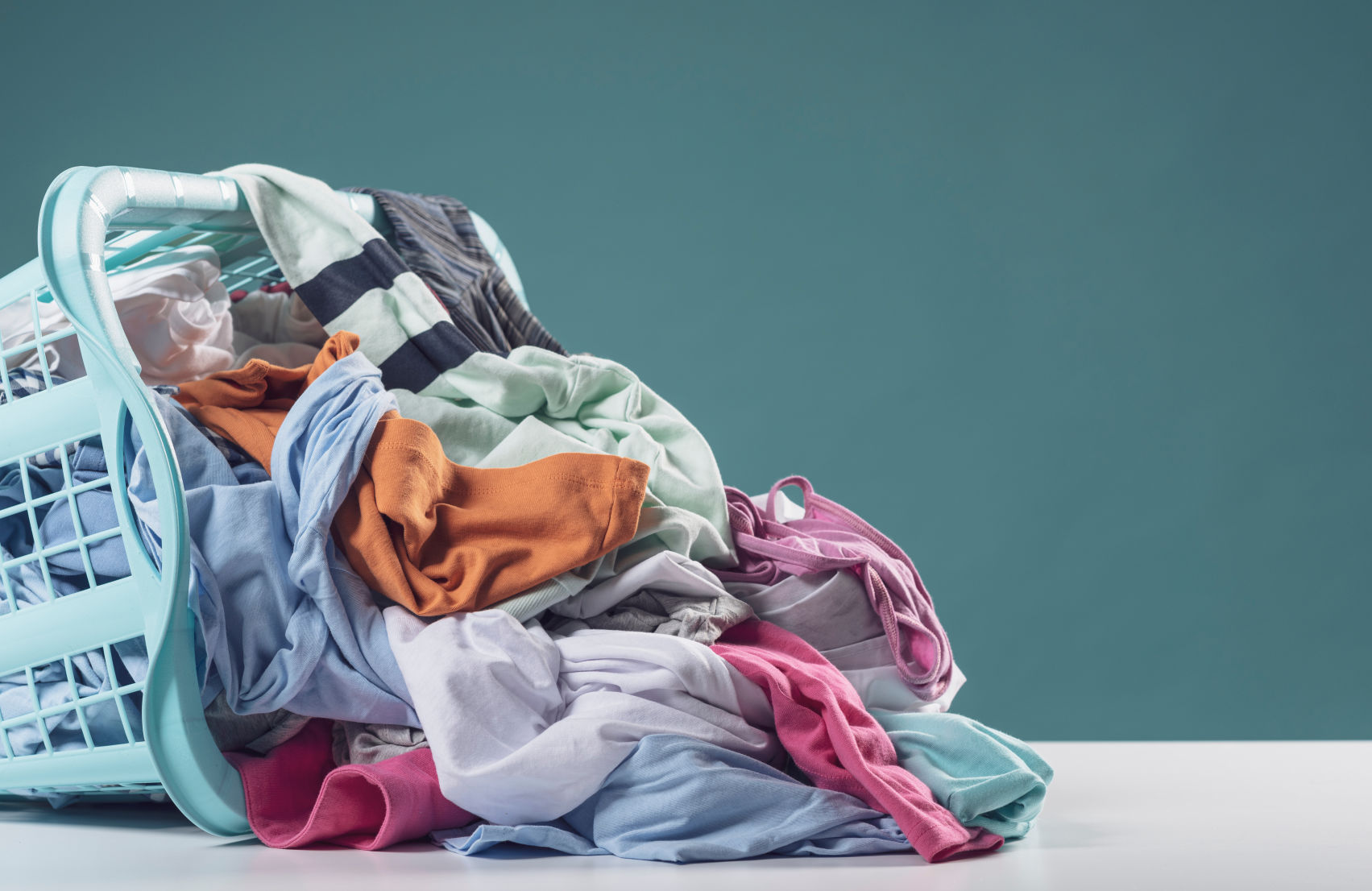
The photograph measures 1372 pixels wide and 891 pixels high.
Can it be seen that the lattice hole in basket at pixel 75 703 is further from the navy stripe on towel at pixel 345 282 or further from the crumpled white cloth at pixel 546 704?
the navy stripe on towel at pixel 345 282

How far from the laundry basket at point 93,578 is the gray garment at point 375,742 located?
93 mm

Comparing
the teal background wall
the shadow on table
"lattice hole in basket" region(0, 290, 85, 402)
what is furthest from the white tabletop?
the teal background wall

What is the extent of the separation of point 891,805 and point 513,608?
1.13 ft

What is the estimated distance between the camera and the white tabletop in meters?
0.80

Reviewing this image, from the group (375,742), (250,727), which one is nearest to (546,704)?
(375,742)

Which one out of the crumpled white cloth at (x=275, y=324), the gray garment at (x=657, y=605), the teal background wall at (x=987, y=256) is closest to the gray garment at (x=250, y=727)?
the gray garment at (x=657, y=605)

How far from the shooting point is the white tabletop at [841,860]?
0.80 meters

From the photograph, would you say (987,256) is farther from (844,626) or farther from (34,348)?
(34,348)

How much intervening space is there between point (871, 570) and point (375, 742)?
476 mm

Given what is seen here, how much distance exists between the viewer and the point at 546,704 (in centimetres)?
93

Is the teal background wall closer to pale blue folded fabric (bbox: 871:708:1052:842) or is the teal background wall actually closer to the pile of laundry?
the pile of laundry

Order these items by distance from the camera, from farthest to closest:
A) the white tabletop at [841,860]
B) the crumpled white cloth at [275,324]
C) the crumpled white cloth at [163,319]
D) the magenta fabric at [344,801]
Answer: the crumpled white cloth at [275,324]
the crumpled white cloth at [163,319]
the magenta fabric at [344,801]
the white tabletop at [841,860]

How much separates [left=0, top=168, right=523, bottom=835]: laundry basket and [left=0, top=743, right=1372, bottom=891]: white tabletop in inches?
2.1

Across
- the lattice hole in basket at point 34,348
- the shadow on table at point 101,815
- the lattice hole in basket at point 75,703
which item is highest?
the lattice hole in basket at point 34,348
